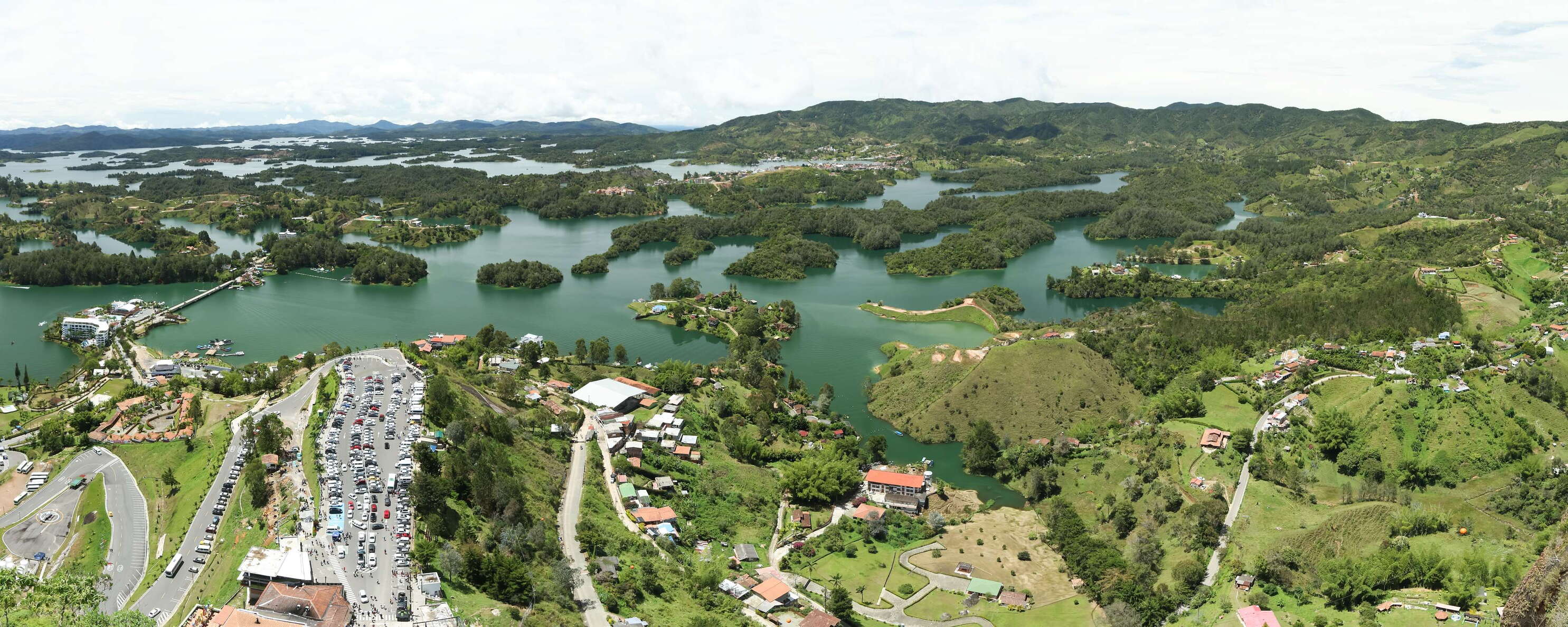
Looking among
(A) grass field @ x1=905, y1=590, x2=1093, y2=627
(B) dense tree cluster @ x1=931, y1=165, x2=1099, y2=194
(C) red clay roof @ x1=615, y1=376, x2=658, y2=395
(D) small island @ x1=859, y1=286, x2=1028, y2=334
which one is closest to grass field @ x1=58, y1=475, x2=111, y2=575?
(C) red clay roof @ x1=615, y1=376, x2=658, y2=395

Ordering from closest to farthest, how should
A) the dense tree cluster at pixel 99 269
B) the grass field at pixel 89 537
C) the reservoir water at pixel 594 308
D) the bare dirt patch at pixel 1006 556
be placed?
the grass field at pixel 89 537, the bare dirt patch at pixel 1006 556, the reservoir water at pixel 594 308, the dense tree cluster at pixel 99 269

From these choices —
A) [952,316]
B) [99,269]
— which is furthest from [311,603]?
[99,269]

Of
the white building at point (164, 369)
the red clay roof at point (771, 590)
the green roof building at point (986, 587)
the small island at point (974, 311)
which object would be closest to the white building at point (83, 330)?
the white building at point (164, 369)

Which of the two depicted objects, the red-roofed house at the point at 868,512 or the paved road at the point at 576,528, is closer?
the paved road at the point at 576,528

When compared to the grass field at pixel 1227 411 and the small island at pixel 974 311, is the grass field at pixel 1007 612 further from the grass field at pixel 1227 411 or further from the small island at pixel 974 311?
the small island at pixel 974 311

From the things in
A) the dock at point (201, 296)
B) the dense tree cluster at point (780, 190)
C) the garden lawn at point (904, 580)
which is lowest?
the garden lawn at point (904, 580)

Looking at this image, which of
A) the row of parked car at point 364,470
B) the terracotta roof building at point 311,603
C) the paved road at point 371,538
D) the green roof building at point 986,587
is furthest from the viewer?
the green roof building at point 986,587

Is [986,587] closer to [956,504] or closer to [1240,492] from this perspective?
[956,504]
